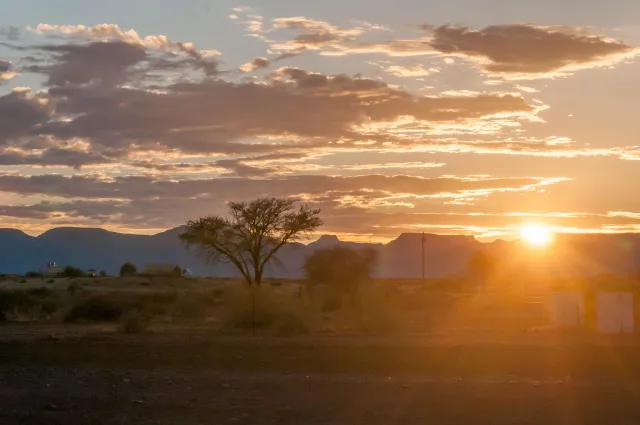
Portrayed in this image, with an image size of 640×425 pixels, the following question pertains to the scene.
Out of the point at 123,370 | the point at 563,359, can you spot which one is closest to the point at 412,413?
the point at 123,370

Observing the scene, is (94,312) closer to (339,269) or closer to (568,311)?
(339,269)

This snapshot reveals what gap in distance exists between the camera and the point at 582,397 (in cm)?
2114

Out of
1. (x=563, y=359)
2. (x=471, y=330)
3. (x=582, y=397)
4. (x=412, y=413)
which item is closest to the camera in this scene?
(x=412, y=413)

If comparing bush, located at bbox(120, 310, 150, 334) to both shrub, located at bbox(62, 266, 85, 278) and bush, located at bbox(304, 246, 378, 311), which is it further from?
shrub, located at bbox(62, 266, 85, 278)

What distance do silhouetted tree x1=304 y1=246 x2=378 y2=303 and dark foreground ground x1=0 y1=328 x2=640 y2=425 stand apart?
82.6 feet

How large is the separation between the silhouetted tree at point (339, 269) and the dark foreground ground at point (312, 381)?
82.6 feet

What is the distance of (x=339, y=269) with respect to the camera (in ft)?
202

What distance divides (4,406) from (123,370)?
706 cm

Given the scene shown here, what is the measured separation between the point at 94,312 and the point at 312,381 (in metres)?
30.2

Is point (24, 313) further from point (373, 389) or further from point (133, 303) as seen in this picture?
point (373, 389)

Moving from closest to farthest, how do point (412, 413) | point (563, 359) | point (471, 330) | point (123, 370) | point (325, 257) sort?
point (412, 413) < point (123, 370) < point (563, 359) < point (471, 330) < point (325, 257)

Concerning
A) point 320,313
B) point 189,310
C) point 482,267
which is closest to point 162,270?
point 482,267

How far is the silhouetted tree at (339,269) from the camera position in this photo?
6100cm

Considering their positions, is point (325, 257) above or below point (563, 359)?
above
